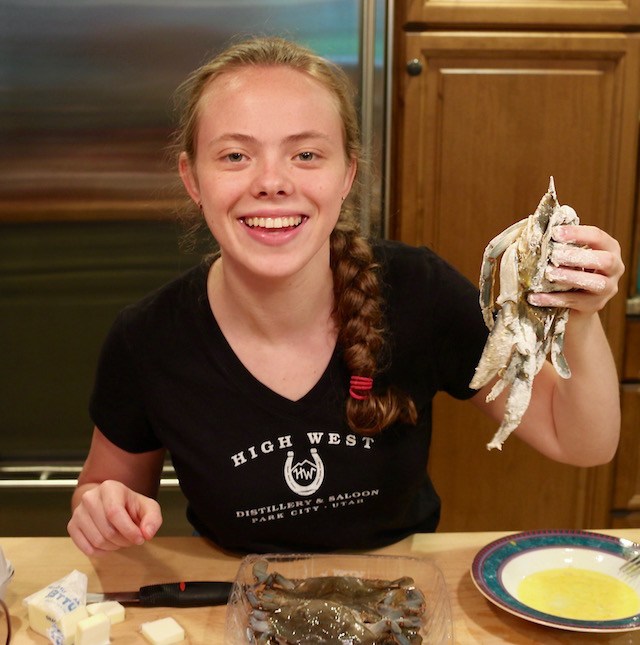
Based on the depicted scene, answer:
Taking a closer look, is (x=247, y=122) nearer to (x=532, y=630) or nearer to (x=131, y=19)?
(x=532, y=630)

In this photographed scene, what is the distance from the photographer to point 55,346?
2.21 metres

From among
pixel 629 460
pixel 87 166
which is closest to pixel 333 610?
pixel 87 166

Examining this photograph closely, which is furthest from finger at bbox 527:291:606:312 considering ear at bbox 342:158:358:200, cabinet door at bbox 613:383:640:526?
cabinet door at bbox 613:383:640:526

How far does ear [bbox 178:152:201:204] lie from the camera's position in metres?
1.32

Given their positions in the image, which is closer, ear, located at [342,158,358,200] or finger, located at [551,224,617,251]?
finger, located at [551,224,617,251]

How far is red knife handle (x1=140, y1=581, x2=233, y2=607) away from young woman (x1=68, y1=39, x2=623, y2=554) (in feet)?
0.28

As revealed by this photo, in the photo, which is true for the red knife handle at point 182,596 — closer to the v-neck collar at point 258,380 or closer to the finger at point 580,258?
the v-neck collar at point 258,380

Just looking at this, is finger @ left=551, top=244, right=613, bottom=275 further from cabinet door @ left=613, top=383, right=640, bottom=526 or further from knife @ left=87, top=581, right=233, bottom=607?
cabinet door @ left=613, top=383, right=640, bottom=526

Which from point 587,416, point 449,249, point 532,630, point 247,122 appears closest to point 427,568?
point 532,630

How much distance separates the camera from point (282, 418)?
49.9 inches

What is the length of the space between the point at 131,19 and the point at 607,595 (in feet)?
5.23

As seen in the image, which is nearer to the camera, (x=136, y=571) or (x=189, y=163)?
(x=136, y=571)

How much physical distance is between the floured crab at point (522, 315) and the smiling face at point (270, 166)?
33 cm

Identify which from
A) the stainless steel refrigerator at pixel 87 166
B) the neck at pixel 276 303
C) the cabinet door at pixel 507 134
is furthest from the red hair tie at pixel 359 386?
the cabinet door at pixel 507 134
